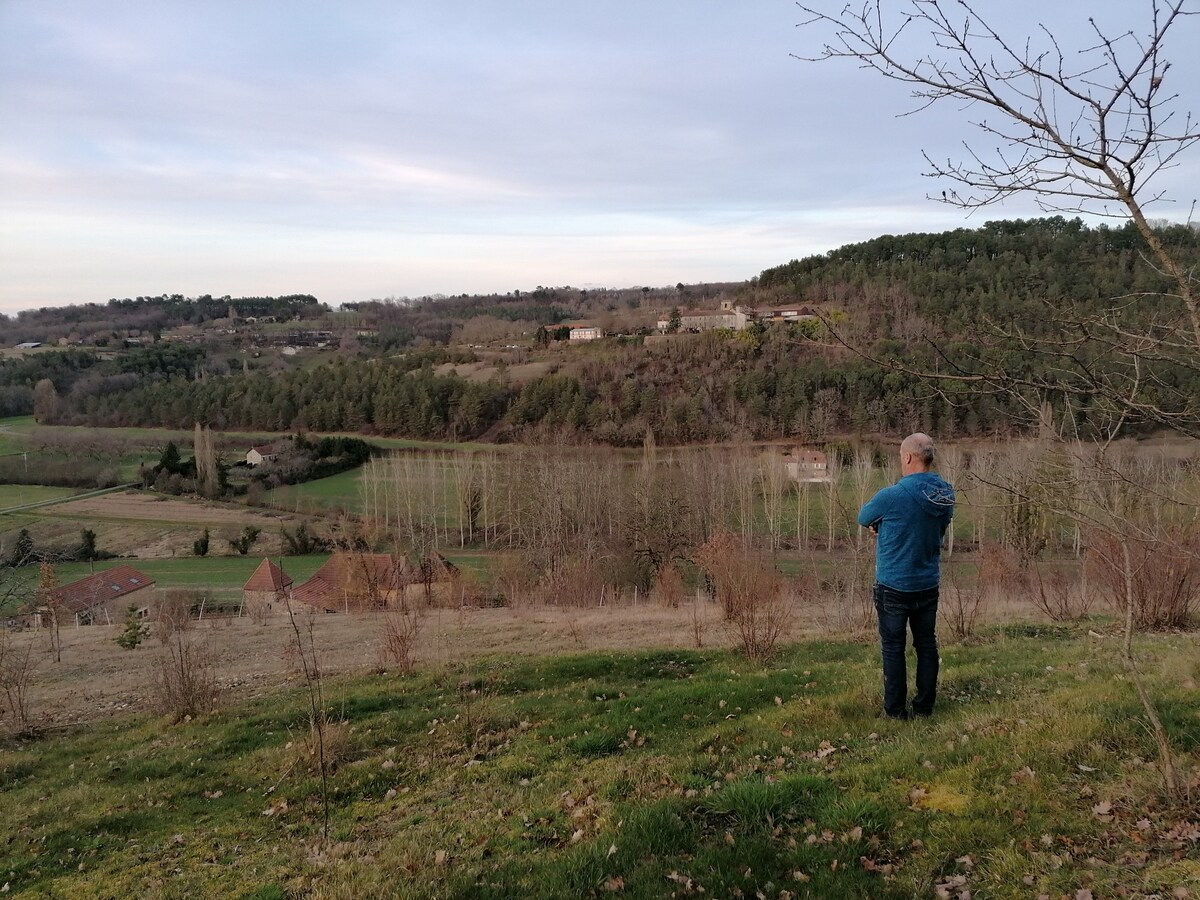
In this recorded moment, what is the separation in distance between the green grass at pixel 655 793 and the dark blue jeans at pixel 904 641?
0.86 feet

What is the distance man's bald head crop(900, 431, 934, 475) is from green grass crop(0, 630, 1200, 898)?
1.89 meters

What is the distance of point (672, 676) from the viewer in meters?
9.05

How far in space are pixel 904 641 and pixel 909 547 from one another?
0.72 m

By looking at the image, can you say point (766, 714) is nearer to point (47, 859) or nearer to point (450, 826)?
point (450, 826)

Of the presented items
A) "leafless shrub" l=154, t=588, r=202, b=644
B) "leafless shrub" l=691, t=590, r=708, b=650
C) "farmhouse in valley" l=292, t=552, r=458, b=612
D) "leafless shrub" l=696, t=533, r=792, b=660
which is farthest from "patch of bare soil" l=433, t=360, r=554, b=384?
"leafless shrub" l=696, t=533, r=792, b=660

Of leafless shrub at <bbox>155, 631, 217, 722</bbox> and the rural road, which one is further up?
leafless shrub at <bbox>155, 631, 217, 722</bbox>

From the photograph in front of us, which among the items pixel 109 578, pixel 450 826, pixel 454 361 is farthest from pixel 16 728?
pixel 454 361

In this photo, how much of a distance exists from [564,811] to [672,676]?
463 centimetres

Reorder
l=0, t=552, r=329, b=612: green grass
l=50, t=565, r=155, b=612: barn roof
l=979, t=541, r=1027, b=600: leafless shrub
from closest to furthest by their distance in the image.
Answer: l=979, t=541, r=1027, b=600: leafless shrub, l=50, t=565, r=155, b=612: barn roof, l=0, t=552, r=329, b=612: green grass

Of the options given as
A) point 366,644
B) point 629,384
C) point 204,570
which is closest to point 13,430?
point 204,570

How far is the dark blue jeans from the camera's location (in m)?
5.10

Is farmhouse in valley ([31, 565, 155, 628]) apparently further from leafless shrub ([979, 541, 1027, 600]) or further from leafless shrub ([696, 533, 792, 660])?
leafless shrub ([979, 541, 1027, 600])

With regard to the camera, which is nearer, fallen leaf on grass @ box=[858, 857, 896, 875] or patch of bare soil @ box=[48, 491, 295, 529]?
fallen leaf on grass @ box=[858, 857, 896, 875]

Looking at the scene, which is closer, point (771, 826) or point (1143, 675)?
point (771, 826)
